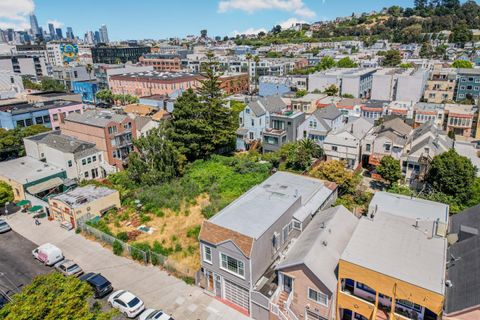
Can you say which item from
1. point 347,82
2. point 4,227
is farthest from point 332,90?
point 4,227

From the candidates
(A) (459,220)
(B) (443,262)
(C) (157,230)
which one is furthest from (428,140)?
(C) (157,230)

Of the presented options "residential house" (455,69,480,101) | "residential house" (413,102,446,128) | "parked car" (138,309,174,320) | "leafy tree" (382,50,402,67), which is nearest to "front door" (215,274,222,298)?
"parked car" (138,309,174,320)

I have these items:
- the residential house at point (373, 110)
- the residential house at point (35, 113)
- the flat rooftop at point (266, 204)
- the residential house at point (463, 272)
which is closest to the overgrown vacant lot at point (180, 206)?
the flat rooftop at point (266, 204)

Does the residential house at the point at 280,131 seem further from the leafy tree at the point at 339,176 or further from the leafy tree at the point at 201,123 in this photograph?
the leafy tree at the point at 339,176

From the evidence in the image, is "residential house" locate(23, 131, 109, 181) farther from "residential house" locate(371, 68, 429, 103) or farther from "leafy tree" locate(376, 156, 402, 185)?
"residential house" locate(371, 68, 429, 103)

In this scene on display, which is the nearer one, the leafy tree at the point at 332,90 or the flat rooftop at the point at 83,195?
the flat rooftop at the point at 83,195

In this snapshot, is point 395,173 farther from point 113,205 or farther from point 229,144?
point 113,205

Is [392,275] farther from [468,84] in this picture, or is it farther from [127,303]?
[468,84]
